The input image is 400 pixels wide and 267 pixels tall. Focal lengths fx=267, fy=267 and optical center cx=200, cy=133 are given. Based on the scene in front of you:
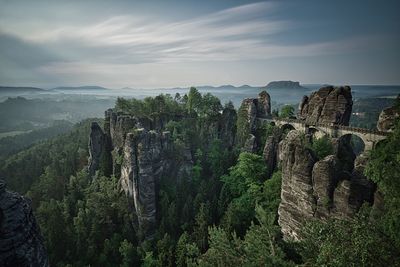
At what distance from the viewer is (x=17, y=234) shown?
823cm

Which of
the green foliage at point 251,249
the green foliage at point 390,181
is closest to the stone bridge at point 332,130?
the green foliage at point 390,181

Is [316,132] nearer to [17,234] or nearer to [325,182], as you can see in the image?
[325,182]

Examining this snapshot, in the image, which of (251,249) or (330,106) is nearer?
(251,249)

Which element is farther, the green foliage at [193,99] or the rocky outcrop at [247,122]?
the green foliage at [193,99]

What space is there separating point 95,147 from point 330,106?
45333 mm

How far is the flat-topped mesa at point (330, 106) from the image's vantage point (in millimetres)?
43375

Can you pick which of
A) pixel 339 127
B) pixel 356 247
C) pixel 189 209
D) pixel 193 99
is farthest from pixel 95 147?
pixel 356 247

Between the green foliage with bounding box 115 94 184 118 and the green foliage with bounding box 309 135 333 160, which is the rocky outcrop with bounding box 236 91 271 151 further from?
the green foliage with bounding box 309 135 333 160

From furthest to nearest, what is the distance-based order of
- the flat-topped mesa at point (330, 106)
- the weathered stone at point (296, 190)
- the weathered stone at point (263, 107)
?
the weathered stone at point (263, 107) < the flat-topped mesa at point (330, 106) < the weathered stone at point (296, 190)

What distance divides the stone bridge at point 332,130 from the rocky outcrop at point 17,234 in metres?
41.7

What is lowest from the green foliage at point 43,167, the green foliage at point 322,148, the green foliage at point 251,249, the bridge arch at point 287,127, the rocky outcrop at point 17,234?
the green foliage at point 43,167

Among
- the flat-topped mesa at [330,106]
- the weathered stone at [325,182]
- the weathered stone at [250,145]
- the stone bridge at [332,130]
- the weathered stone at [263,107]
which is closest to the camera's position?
the weathered stone at [325,182]

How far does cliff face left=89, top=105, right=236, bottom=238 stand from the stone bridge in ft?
36.8

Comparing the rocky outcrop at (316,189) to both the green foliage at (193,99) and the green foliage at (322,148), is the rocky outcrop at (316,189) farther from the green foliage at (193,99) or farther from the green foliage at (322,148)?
the green foliage at (193,99)
